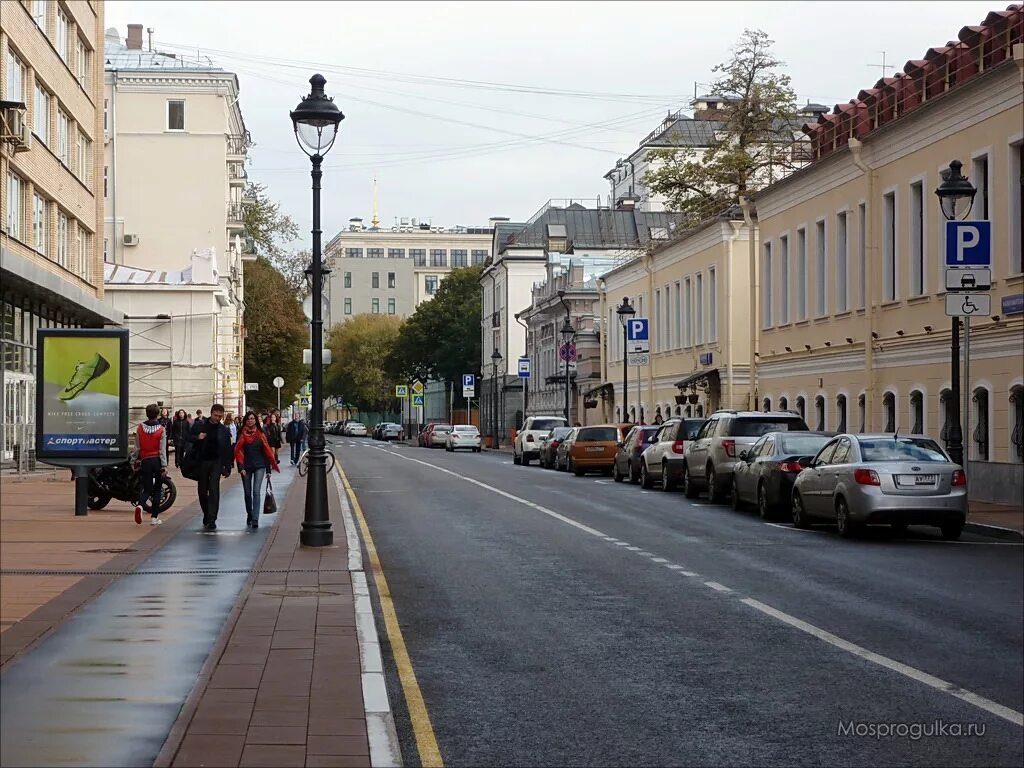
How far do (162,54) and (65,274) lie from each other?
44639mm

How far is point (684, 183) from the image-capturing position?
65.9m

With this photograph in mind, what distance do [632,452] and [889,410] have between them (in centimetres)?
684

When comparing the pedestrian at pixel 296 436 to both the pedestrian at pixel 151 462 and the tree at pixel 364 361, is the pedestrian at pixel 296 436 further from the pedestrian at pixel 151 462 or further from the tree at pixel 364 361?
the tree at pixel 364 361

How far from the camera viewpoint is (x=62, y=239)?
42.7 meters

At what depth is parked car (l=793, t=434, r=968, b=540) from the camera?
20.1 meters

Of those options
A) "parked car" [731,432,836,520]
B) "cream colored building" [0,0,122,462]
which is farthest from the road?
"cream colored building" [0,0,122,462]

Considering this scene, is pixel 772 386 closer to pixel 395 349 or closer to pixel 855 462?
pixel 855 462

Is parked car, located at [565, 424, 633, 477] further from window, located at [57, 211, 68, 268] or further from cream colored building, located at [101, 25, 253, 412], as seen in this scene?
cream colored building, located at [101, 25, 253, 412]

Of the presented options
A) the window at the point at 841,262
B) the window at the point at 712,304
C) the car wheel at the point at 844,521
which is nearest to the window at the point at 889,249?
the window at the point at 841,262

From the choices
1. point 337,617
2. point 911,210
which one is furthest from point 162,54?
point 337,617

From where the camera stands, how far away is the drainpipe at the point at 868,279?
118 ft

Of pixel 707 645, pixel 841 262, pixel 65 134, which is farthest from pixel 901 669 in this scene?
pixel 65 134

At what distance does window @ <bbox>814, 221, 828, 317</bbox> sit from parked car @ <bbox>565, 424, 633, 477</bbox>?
731 centimetres

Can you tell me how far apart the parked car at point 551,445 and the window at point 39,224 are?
1898 centimetres
